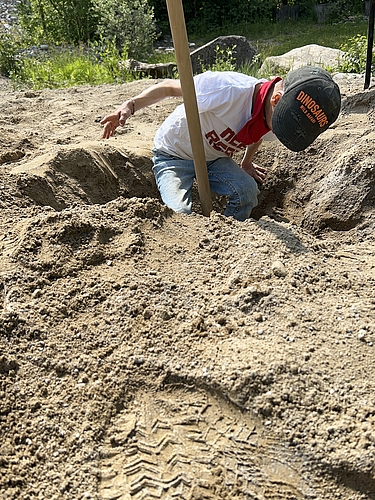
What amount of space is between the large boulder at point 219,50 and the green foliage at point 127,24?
1.50 metres

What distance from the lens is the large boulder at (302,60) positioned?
21.5 ft

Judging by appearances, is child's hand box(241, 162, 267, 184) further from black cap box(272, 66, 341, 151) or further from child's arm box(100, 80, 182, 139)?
black cap box(272, 66, 341, 151)

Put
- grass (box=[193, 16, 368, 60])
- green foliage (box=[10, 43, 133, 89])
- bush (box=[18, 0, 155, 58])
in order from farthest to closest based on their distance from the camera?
grass (box=[193, 16, 368, 60]) < bush (box=[18, 0, 155, 58]) < green foliage (box=[10, 43, 133, 89])

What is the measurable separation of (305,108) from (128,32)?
6.97m

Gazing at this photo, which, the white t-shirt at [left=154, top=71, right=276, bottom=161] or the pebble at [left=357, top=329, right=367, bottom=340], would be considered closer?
the pebble at [left=357, top=329, right=367, bottom=340]

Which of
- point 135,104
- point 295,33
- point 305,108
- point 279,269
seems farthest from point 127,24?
point 279,269

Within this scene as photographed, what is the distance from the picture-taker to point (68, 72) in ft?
21.9

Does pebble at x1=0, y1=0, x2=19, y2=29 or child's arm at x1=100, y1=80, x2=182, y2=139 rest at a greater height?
pebble at x1=0, y1=0, x2=19, y2=29

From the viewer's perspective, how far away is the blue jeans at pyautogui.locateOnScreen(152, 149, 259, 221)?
3.19m

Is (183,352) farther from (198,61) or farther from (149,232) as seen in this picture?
(198,61)

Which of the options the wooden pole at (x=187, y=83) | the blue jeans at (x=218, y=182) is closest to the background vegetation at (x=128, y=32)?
the blue jeans at (x=218, y=182)

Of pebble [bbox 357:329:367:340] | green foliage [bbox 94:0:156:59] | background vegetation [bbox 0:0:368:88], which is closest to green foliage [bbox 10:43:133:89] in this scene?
background vegetation [bbox 0:0:368:88]

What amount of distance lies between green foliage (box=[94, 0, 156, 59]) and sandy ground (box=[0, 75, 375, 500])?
253 inches

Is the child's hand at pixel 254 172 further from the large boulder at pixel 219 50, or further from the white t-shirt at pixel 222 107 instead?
the large boulder at pixel 219 50
